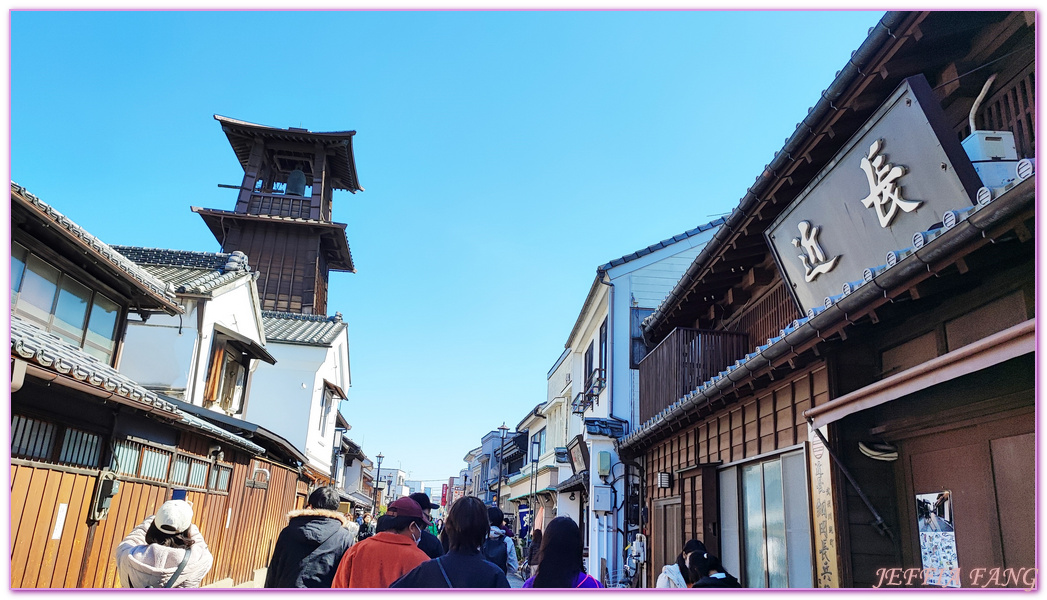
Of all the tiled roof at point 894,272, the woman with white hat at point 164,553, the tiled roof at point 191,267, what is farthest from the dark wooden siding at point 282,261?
the woman with white hat at point 164,553

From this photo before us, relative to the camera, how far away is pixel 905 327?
19.6ft

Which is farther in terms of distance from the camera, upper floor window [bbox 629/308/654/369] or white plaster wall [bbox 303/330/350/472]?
white plaster wall [bbox 303/330/350/472]

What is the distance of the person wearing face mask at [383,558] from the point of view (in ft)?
14.8

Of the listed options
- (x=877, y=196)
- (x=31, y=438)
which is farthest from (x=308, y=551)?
(x=877, y=196)

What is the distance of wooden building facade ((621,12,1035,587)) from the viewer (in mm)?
4574

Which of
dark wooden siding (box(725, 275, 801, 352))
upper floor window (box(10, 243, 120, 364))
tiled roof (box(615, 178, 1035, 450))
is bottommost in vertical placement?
tiled roof (box(615, 178, 1035, 450))

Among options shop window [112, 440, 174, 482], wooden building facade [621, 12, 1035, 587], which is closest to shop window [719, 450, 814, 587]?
wooden building facade [621, 12, 1035, 587]

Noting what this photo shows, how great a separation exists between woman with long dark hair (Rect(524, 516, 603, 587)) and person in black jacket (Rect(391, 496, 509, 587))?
270 mm

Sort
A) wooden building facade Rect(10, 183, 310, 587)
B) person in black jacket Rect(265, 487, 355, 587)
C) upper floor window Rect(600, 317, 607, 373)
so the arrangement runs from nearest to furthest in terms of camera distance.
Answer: person in black jacket Rect(265, 487, 355, 587)
wooden building facade Rect(10, 183, 310, 587)
upper floor window Rect(600, 317, 607, 373)

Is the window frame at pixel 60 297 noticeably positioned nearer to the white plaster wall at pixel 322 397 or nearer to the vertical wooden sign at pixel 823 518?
the vertical wooden sign at pixel 823 518

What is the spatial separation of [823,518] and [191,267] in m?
18.9

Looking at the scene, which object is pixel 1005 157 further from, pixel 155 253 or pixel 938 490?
pixel 155 253

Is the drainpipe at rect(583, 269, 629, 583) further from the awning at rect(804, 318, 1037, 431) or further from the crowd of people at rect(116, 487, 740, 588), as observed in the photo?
the awning at rect(804, 318, 1037, 431)

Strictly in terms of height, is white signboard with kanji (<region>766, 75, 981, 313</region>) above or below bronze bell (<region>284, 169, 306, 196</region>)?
below
